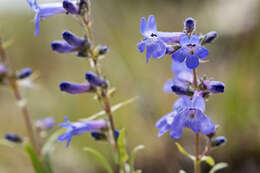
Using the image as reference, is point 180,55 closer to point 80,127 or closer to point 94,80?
point 94,80

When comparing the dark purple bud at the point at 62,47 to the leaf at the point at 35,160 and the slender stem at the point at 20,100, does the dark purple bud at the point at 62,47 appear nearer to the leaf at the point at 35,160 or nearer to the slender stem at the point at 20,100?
the leaf at the point at 35,160

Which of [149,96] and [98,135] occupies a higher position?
[149,96]

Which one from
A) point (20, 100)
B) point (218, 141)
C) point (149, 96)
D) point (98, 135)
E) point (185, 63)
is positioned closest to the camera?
point (185, 63)

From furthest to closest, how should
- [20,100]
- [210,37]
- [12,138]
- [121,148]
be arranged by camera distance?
[20,100], [12,138], [121,148], [210,37]

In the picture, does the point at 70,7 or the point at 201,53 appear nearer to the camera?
the point at 201,53

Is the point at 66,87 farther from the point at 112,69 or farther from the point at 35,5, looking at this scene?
the point at 112,69

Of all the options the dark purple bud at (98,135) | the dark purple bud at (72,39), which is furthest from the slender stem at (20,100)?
the dark purple bud at (72,39)

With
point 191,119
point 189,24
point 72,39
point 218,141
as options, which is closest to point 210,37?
point 189,24
